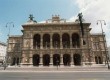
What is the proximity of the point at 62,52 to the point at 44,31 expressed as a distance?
9872mm

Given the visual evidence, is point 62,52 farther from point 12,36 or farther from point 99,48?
point 12,36

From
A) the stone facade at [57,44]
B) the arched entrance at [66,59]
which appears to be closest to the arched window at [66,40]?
the stone facade at [57,44]

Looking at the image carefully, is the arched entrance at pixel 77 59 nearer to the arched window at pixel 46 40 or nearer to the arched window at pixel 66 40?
the arched window at pixel 66 40

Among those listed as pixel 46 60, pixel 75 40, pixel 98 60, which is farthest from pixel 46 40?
pixel 98 60

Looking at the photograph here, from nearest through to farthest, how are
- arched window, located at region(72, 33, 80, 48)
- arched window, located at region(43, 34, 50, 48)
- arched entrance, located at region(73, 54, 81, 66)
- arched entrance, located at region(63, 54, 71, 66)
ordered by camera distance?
arched entrance, located at region(73, 54, 81, 66) → arched window, located at region(72, 33, 80, 48) → arched window, located at region(43, 34, 50, 48) → arched entrance, located at region(63, 54, 71, 66)

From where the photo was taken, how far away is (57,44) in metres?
62.1

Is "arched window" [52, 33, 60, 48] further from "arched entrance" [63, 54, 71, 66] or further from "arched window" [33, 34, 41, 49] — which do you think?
"arched window" [33, 34, 41, 49]

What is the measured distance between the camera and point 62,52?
58.5 meters

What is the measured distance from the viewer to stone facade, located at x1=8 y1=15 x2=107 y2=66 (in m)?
58.3

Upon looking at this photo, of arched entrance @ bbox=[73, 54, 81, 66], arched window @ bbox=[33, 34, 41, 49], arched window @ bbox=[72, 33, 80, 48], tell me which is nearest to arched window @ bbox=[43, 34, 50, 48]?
arched window @ bbox=[33, 34, 41, 49]

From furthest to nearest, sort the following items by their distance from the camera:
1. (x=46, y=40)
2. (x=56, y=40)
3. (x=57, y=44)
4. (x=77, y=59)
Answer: (x=46, y=40) → (x=56, y=40) → (x=77, y=59) → (x=57, y=44)

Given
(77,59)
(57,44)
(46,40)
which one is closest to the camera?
(57,44)

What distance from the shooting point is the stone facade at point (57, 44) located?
5828cm

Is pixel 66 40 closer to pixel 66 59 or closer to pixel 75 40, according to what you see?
pixel 75 40
